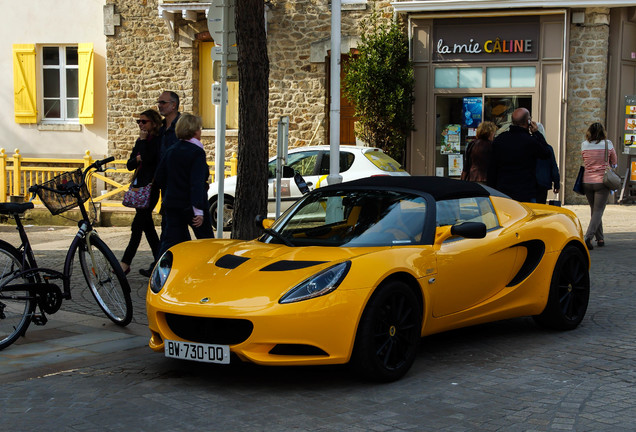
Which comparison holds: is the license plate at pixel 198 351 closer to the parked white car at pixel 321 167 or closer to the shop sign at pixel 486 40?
the parked white car at pixel 321 167

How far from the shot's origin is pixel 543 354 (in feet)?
21.7

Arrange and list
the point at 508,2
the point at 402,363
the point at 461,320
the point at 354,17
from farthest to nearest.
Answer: the point at 354,17 → the point at 508,2 → the point at 461,320 → the point at 402,363

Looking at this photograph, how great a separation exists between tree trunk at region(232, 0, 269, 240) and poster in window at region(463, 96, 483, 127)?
1161 cm

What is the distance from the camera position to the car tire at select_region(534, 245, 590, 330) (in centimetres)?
723

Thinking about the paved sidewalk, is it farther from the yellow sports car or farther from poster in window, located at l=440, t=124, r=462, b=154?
poster in window, located at l=440, t=124, r=462, b=154

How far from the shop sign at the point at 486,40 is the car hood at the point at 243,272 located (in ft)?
48.0

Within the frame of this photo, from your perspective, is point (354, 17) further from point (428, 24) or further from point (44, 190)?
point (44, 190)

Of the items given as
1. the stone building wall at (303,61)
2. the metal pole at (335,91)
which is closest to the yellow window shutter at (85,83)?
the stone building wall at (303,61)

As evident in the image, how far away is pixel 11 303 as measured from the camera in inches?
265

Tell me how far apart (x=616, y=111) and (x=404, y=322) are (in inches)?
608

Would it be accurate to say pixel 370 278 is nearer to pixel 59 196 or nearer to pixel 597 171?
pixel 59 196

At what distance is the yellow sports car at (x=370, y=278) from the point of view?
555 cm

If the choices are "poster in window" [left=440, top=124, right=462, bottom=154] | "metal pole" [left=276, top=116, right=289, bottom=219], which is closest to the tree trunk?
"metal pole" [left=276, top=116, right=289, bottom=219]

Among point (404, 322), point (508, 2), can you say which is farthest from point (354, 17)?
point (404, 322)
